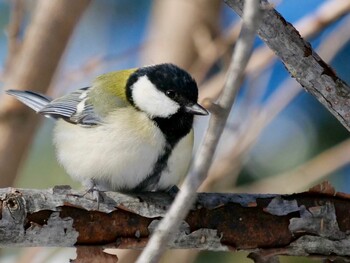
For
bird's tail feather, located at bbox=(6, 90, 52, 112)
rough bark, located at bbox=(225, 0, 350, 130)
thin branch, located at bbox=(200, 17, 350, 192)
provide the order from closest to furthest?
rough bark, located at bbox=(225, 0, 350, 130)
bird's tail feather, located at bbox=(6, 90, 52, 112)
thin branch, located at bbox=(200, 17, 350, 192)

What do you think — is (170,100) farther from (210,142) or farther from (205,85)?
(210,142)

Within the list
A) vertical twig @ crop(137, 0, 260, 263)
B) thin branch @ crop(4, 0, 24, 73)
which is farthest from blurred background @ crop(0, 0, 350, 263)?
vertical twig @ crop(137, 0, 260, 263)

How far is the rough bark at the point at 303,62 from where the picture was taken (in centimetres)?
105

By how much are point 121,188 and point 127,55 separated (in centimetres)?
51

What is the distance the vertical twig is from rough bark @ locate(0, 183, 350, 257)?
0.49 metres

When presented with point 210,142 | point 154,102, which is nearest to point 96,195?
point 154,102

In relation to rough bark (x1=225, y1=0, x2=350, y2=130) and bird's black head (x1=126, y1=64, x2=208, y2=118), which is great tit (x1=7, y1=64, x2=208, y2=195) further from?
rough bark (x1=225, y1=0, x2=350, y2=130)

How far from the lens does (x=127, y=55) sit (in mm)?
1799

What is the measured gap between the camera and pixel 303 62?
109cm

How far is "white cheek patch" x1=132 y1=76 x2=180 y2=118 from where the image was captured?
140 cm

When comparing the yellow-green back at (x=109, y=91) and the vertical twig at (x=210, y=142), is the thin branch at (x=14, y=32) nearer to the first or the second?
the yellow-green back at (x=109, y=91)

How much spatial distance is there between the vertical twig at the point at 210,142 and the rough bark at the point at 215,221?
19.4 inches

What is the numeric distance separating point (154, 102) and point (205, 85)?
20.0 inches

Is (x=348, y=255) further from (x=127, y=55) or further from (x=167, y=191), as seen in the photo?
(x=127, y=55)
